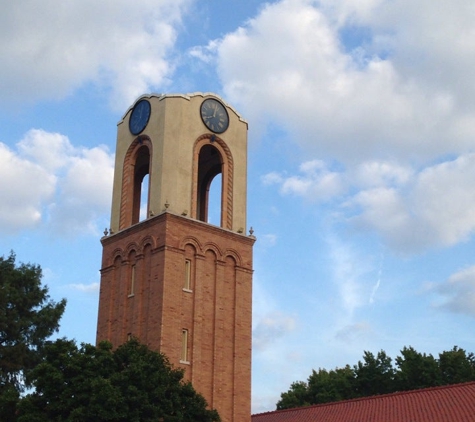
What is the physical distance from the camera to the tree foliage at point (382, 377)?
43.2 metres

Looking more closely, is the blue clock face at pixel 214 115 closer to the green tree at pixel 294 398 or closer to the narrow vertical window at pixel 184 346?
the narrow vertical window at pixel 184 346

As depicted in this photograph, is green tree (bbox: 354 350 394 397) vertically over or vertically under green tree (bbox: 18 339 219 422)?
over

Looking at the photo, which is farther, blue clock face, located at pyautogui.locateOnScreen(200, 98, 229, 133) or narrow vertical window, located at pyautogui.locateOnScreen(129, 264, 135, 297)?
blue clock face, located at pyautogui.locateOnScreen(200, 98, 229, 133)

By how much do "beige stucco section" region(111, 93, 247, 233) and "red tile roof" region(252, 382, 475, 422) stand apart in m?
8.42

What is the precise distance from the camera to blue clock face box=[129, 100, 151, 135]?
3444cm

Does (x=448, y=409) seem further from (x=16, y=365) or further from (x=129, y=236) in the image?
(x=16, y=365)

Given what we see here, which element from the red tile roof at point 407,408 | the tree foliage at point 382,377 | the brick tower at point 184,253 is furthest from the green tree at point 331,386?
the brick tower at point 184,253

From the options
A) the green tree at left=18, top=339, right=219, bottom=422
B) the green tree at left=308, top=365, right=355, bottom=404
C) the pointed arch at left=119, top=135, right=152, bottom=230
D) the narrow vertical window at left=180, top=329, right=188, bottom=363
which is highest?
the pointed arch at left=119, top=135, right=152, bottom=230

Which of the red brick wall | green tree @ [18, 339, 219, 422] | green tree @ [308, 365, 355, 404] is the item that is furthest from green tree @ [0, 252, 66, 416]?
green tree @ [308, 365, 355, 404]

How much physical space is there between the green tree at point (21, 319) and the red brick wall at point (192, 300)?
6354 mm

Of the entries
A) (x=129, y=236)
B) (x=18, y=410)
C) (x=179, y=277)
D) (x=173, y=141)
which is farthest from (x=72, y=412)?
(x=173, y=141)

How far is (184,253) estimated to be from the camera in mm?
31438

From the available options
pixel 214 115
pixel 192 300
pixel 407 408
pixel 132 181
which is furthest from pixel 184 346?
pixel 214 115

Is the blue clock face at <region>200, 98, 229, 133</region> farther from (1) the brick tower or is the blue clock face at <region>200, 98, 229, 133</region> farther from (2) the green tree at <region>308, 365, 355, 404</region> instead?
(2) the green tree at <region>308, 365, 355, 404</region>
